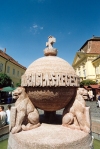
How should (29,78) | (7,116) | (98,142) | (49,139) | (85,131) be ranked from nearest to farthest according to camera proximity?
(49,139), (85,131), (29,78), (98,142), (7,116)

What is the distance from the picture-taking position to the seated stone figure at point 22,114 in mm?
2928

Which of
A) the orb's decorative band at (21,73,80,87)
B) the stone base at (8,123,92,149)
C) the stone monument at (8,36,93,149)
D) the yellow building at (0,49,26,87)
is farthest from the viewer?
the yellow building at (0,49,26,87)

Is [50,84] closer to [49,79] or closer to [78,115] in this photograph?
[49,79]

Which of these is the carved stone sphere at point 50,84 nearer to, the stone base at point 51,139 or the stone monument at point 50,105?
the stone monument at point 50,105

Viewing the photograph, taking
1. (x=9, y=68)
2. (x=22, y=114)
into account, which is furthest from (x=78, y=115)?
(x=9, y=68)

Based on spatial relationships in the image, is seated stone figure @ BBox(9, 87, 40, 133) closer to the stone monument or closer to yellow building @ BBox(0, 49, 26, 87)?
the stone monument

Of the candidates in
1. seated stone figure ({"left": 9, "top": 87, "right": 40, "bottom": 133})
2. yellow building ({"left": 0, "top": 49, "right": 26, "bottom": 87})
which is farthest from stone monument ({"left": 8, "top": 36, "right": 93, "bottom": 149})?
yellow building ({"left": 0, "top": 49, "right": 26, "bottom": 87})

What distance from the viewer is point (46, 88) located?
9.67 feet

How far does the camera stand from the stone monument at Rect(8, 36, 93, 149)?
271cm

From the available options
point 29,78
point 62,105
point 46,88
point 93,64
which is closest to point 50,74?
point 46,88

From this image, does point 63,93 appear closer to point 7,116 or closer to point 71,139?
point 71,139

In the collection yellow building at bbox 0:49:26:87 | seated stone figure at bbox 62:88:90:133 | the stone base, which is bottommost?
the stone base

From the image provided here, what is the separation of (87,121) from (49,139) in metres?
1.03

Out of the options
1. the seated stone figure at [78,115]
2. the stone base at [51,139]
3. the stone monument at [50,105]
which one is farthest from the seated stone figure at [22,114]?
the seated stone figure at [78,115]
